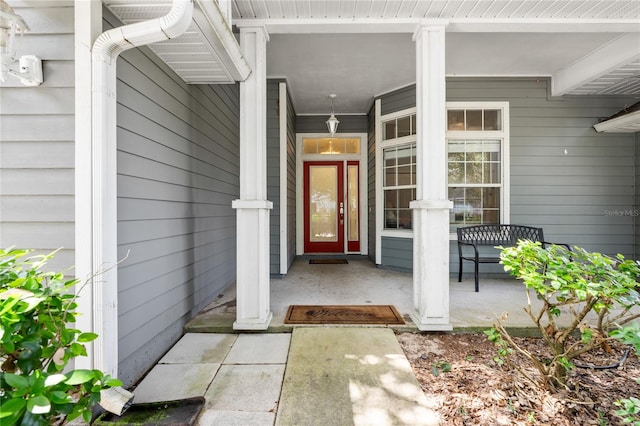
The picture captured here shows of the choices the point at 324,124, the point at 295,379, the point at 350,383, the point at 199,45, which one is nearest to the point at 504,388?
the point at 350,383

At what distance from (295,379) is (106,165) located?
1.65m

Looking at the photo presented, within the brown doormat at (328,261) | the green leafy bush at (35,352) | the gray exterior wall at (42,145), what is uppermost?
the gray exterior wall at (42,145)

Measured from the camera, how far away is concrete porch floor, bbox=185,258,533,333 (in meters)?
2.57

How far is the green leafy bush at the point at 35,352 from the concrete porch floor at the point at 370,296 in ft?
5.27

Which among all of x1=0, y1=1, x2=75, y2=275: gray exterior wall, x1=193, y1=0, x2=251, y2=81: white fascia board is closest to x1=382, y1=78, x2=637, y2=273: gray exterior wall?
x1=193, y1=0, x2=251, y2=81: white fascia board

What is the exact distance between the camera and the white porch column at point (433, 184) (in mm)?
2486

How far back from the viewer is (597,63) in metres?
3.53

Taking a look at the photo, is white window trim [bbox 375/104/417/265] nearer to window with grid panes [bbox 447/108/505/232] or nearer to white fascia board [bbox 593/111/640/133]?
window with grid panes [bbox 447/108/505/232]

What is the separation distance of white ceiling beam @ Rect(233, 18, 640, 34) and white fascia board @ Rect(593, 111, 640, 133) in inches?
64.5

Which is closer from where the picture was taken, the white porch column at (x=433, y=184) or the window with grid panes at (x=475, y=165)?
the white porch column at (x=433, y=184)

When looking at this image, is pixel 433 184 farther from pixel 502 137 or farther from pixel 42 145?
pixel 42 145

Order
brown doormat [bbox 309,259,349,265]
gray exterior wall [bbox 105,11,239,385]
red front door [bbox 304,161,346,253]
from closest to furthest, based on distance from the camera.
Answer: gray exterior wall [bbox 105,11,239,385] < brown doormat [bbox 309,259,349,265] < red front door [bbox 304,161,346,253]

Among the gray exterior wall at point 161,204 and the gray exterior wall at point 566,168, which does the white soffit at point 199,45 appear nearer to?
the gray exterior wall at point 161,204

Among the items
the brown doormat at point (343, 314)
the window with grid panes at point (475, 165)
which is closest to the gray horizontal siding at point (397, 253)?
the window with grid panes at point (475, 165)
